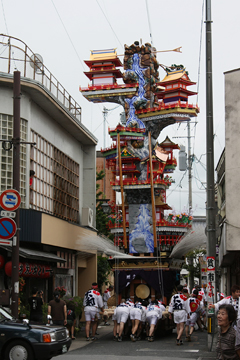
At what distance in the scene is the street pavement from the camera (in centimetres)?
1506

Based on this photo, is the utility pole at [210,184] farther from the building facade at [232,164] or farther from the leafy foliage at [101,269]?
the leafy foliage at [101,269]

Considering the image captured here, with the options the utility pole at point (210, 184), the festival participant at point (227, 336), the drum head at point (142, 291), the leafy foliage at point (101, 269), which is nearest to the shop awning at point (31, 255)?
the drum head at point (142, 291)

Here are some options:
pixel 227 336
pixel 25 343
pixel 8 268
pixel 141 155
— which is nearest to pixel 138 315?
pixel 8 268

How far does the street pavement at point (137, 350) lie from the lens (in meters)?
15.1

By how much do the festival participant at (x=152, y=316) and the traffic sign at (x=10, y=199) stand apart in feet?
23.4

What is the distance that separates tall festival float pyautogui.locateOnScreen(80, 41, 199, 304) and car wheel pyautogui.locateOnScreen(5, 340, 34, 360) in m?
14.4

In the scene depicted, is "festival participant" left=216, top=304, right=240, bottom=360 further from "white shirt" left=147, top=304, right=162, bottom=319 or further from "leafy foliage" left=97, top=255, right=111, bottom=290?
"leafy foliage" left=97, top=255, right=111, bottom=290

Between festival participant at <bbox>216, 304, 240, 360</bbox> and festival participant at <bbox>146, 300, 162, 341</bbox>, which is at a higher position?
festival participant at <bbox>216, 304, 240, 360</bbox>

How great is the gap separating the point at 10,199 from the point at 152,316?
7.38 metres

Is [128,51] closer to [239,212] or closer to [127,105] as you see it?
[127,105]

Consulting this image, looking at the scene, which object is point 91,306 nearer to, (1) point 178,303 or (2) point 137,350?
(1) point 178,303

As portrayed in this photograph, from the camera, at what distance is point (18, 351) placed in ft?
39.1

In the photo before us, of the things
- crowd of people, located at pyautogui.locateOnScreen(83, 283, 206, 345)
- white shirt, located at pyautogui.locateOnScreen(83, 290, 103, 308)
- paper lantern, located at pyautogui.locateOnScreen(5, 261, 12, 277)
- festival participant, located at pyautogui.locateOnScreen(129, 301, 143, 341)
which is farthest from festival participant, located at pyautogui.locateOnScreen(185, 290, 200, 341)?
paper lantern, located at pyautogui.locateOnScreen(5, 261, 12, 277)

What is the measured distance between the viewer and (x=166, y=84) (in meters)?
27.3
